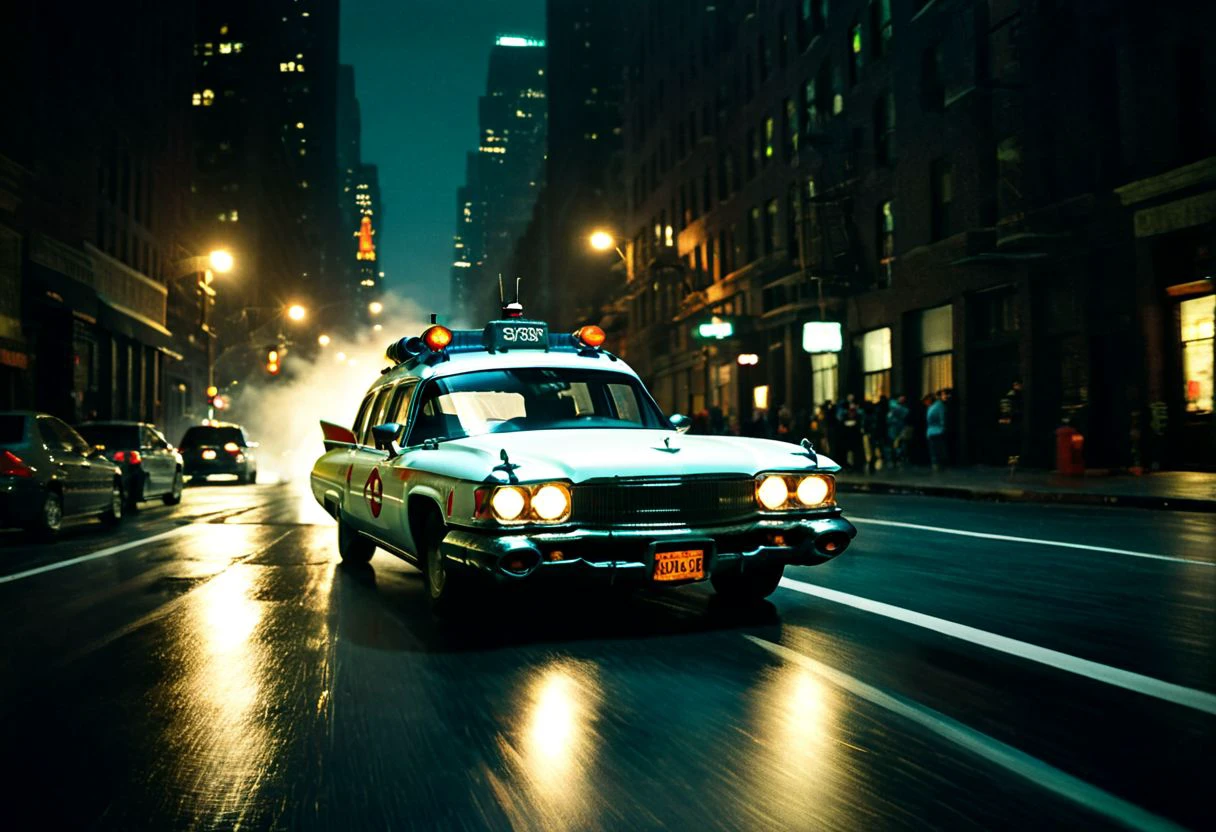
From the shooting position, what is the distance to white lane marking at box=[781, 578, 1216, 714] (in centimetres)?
502

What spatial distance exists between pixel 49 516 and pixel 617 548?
35.4ft

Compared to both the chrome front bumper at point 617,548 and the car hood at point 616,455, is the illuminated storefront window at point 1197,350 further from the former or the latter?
the chrome front bumper at point 617,548

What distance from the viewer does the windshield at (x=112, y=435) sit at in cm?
2072

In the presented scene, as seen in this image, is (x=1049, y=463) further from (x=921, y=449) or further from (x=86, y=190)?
(x=86, y=190)

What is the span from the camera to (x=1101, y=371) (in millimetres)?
25672

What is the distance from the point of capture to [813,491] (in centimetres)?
698

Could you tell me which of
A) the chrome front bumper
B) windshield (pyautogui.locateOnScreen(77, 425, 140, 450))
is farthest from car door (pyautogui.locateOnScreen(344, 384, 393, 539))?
windshield (pyautogui.locateOnScreen(77, 425, 140, 450))

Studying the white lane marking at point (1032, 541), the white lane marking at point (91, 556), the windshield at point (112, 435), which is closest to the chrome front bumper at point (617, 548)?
the white lane marking at point (1032, 541)

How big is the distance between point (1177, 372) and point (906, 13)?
585 inches

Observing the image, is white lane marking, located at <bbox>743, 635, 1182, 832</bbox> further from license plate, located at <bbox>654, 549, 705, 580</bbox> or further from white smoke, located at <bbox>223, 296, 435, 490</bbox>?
white smoke, located at <bbox>223, 296, 435, 490</bbox>

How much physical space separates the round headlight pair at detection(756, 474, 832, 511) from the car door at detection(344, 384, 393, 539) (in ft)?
10.1

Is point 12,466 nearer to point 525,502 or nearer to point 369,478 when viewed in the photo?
point 369,478

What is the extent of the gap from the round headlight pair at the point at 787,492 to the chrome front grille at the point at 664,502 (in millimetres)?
84

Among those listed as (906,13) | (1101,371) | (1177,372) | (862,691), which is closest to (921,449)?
(1101,371)
